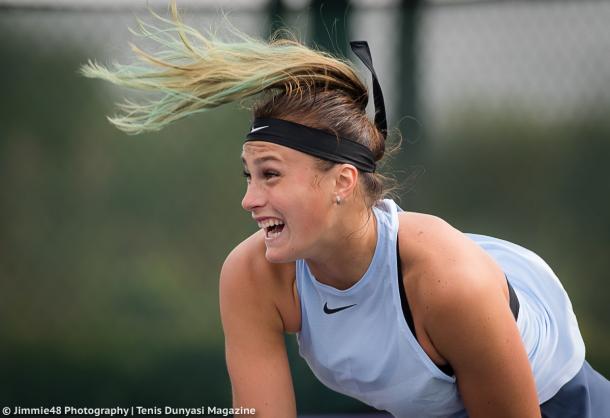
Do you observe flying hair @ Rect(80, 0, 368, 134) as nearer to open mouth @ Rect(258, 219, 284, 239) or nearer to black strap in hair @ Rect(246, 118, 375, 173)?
black strap in hair @ Rect(246, 118, 375, 173)

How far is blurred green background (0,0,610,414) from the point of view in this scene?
321 centimetres

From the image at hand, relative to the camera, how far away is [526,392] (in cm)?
181

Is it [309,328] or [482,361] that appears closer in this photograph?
[482,361]

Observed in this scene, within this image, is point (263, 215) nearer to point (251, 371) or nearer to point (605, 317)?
point (251, 371)

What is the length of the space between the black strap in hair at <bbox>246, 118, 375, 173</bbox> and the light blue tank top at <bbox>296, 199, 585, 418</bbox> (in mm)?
174

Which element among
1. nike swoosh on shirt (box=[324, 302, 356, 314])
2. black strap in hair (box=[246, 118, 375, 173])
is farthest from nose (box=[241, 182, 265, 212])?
nike swoosh on shirt (box=[324, 302, 356, 314])

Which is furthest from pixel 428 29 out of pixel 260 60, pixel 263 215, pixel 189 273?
pixel 263 215

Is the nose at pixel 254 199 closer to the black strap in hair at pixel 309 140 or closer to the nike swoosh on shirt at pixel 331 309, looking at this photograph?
the black strap in hair at pixel 309 140

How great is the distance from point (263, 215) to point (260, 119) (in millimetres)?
230

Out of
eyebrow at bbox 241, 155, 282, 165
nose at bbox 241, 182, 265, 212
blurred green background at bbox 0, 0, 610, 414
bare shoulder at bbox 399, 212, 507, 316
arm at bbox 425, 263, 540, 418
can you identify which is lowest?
arm at bbox 425, 263, 540, 418

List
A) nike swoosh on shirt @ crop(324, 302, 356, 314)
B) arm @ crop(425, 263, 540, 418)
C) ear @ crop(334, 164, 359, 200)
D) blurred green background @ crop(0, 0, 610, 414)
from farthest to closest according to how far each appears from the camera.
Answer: blurred green background @ crop(0, 0, 610, 414) → nike swoosh on shirt @ crop(324, 302, 356, 314) → ear @ crop(334, 164, 359, 200) → arm @ crop(425, 263, 540, 418)

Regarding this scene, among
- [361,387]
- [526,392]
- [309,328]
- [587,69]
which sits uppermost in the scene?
[587,69]

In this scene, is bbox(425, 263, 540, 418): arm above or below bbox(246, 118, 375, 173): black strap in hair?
below

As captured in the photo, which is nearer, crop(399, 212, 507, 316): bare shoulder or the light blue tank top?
crop(399, 212, 507, 316): bare shoulder
